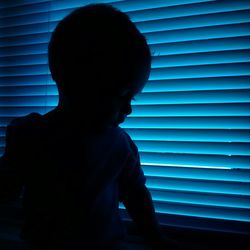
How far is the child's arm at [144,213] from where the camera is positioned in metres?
0.85

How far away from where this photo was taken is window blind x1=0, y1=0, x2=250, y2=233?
94 centimetres

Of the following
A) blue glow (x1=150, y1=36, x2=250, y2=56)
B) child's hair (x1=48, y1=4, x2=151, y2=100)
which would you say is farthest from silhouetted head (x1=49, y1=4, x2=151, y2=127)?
blue glow (x1=150, y1=36, x2=250, y2=56)

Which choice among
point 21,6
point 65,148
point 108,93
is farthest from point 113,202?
point 21,6

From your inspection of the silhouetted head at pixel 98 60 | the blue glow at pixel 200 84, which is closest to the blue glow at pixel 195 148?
the blue glow at pixel 200 84

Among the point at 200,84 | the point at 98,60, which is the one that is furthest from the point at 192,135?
the point at 98,60

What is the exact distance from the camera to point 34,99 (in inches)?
47.3

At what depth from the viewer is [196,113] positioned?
0.98 metres

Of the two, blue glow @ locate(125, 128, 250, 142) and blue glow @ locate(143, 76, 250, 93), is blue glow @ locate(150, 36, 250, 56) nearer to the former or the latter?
blue glow @ locate(143, 76, 250, 93)

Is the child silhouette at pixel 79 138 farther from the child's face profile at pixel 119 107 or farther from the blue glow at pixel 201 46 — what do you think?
the blue glow at pixel 201 46

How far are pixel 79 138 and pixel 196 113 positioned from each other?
0.40 m

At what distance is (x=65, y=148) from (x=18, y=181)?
14 centimetres

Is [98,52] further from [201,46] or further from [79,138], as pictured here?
[201,46]

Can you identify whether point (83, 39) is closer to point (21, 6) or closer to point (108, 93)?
point (108, 93)

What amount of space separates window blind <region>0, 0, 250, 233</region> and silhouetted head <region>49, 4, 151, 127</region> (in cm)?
26
